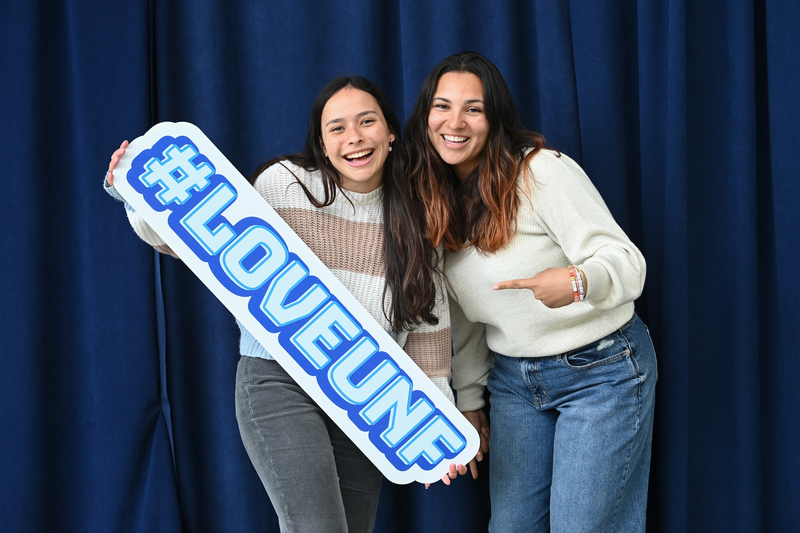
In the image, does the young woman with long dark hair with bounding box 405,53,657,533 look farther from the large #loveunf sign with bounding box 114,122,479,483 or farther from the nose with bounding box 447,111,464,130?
the large #loveunf sign with bounding box 114,122,479,483

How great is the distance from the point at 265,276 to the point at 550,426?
2.52 ft

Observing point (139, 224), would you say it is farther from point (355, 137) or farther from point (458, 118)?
point (458, 118)

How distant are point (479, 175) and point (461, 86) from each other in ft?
0.68

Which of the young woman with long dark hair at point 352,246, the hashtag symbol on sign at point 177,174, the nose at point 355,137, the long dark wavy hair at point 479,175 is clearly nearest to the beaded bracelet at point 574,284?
the long dark wavy hair at point 479,175

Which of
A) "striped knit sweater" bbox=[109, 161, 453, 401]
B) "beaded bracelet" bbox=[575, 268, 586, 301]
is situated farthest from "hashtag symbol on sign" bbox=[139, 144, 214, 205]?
"beaded bracelet" bbox=[575, 268, 586, 301]

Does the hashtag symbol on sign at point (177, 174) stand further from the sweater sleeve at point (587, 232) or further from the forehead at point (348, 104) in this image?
the sweater sleeve at point (587, 232)

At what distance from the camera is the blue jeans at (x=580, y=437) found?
1.32 m

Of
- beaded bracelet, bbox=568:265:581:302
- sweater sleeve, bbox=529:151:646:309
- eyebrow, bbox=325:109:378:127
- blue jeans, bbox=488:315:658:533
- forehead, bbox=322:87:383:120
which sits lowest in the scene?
blue jeans, bbox=488:315:658:533

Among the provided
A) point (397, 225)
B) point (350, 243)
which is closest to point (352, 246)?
point (350, 243)

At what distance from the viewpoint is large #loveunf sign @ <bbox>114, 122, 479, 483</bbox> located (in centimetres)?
129

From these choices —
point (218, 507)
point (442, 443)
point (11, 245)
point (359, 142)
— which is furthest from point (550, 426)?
point (11, 245)

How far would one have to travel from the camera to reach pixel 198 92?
1797mm

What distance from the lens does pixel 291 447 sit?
1.22 metres

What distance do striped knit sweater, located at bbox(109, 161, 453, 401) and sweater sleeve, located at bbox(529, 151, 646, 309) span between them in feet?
1.04
